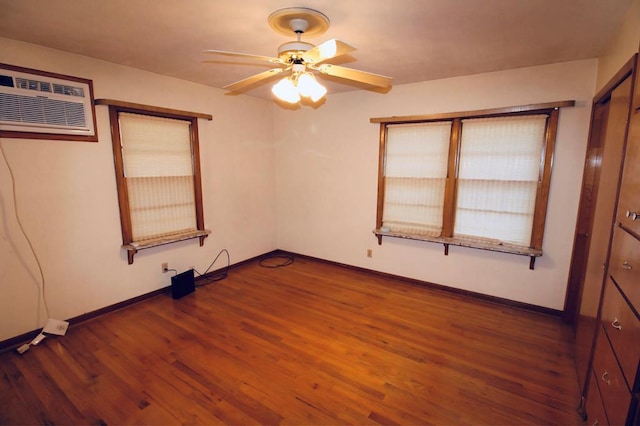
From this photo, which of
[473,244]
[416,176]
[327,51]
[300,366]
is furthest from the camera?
[416,176]

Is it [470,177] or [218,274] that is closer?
[470,177]

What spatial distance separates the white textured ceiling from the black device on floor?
2.36m

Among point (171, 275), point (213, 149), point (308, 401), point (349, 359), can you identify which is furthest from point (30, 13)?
point (349, 359)

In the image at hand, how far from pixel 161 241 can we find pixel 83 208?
2.66 ft

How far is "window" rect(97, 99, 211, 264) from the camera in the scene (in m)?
3.08

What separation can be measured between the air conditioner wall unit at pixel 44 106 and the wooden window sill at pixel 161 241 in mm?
1150

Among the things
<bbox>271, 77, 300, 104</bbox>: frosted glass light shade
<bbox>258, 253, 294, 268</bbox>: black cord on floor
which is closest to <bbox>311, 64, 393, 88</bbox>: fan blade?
<bbox>271, 77, 300, 104</bbox>: frosted glass light shade

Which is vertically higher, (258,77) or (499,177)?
(258,77)

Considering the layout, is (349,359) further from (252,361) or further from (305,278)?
(305,278)

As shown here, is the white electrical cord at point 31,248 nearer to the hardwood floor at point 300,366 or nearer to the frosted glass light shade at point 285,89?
the hardwood floor at point 300,366

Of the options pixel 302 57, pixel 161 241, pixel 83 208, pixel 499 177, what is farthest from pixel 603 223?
pixel 83 208

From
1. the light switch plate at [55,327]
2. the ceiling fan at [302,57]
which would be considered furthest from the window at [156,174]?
the ceiling fan at [302,57]

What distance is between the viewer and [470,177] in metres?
3.39

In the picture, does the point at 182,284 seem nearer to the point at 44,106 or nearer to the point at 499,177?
the point at 44,106
